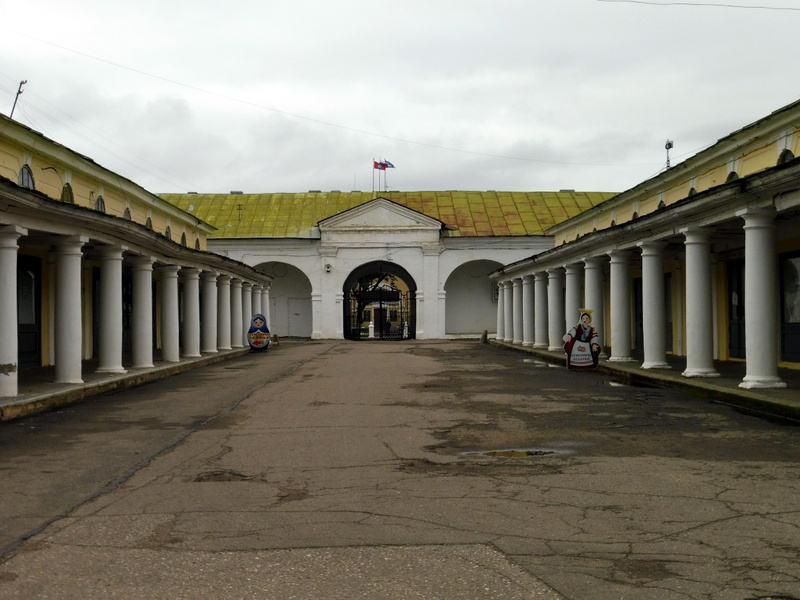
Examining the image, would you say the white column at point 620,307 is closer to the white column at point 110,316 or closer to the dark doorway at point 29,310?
the white column at point 110,316

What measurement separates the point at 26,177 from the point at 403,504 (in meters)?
17.7

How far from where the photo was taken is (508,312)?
135ft

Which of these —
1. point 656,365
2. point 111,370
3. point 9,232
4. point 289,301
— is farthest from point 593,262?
point 289,301

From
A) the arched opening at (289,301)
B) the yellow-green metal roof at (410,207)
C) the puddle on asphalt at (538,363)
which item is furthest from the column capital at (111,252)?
the arched opening at (289,301)

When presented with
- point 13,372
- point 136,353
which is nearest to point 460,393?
point 13,372

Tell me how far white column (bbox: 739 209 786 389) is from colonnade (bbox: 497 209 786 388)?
1 centimetres

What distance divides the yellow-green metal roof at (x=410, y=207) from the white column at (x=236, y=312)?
14771 mm

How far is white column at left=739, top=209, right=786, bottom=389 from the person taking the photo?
13.8 metres

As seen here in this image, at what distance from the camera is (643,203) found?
29.9 metres

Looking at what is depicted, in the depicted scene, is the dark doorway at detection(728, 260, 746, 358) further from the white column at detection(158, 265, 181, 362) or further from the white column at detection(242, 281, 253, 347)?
the white column at detection(242, 281, 253, 347)

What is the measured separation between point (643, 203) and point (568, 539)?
85.9 ft

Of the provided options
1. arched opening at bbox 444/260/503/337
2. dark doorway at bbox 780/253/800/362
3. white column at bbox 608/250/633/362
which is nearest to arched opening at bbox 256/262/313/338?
arched opening at bbox 444/260/503/337

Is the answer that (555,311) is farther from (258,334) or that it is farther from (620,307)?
(258,334)

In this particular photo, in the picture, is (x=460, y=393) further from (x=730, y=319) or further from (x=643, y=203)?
(x=643, y=203)
